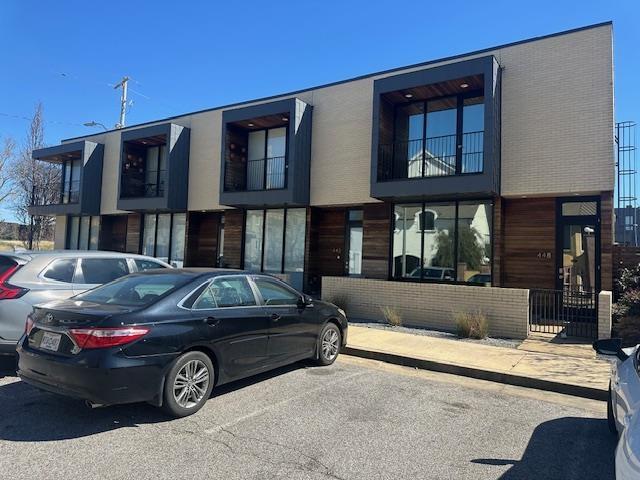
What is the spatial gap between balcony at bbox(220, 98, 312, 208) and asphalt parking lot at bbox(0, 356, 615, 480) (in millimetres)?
10126

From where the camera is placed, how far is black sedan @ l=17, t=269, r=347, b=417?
4418 mm

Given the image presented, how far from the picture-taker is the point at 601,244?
1126 centimetres

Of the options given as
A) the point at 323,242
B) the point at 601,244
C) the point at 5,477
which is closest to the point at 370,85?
the point at 323,242

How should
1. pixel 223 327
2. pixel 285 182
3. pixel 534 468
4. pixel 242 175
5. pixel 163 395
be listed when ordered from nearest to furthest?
pixel 534 468
pixel 163 395
pixel 223 327
pixel 285 182
pixel 242 175

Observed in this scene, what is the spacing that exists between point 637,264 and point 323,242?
9108 mm

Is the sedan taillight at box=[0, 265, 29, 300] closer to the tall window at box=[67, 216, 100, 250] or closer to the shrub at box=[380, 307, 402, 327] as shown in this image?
the shrub at box=[380, 307, 402, 327]

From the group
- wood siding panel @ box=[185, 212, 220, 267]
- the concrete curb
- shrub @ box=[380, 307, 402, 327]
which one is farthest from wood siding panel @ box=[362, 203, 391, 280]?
→ wood siding panel @ box=[185, 212, 220, 267]

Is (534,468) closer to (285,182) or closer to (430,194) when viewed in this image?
(430,194)

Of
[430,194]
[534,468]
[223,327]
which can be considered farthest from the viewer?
[430,194]

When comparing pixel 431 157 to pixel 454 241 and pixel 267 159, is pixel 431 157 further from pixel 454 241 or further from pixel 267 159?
pixel 267 159

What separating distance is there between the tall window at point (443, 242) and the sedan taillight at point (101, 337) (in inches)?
400

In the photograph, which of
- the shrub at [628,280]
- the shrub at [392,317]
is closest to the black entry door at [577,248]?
the shrub at [628,280]

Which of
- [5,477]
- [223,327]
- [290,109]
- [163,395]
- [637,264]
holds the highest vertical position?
[290,109]

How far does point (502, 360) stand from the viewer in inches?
304
